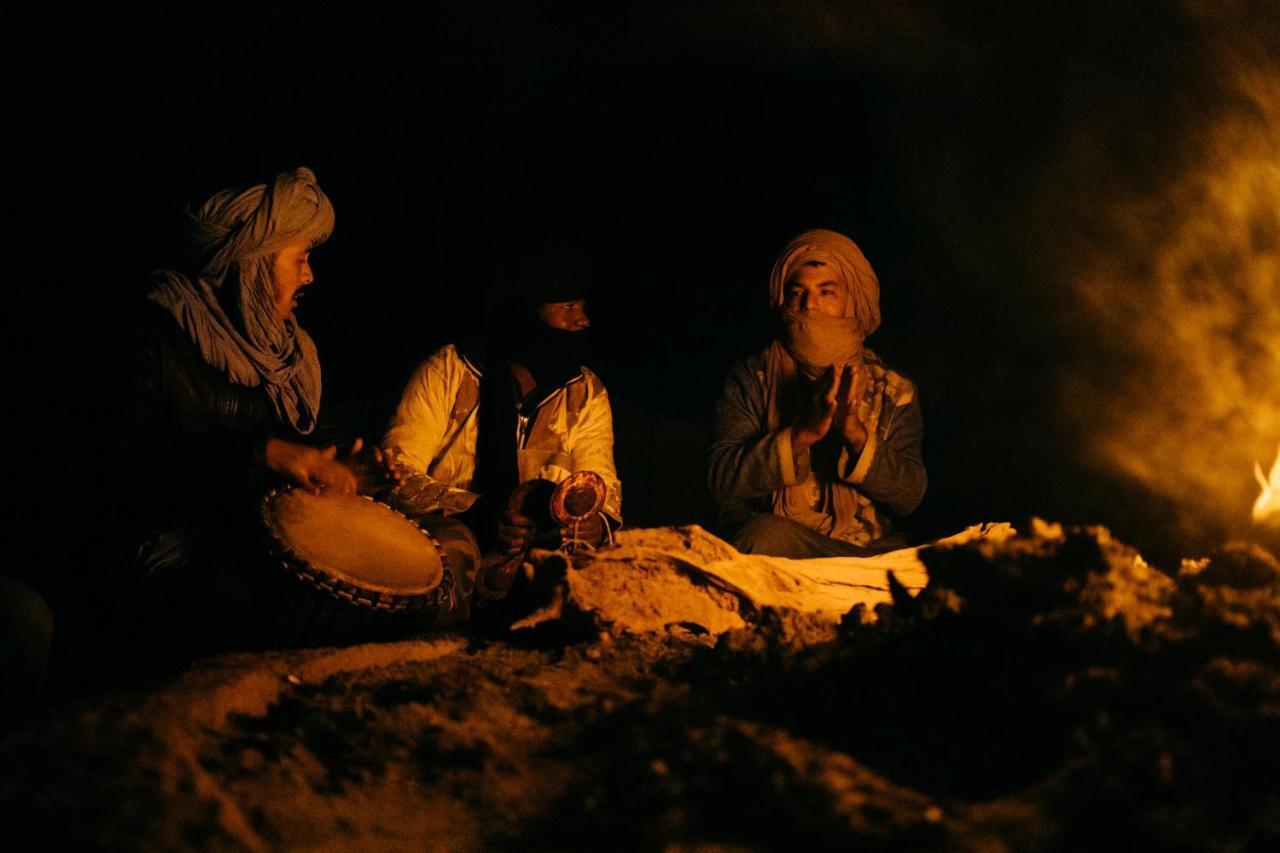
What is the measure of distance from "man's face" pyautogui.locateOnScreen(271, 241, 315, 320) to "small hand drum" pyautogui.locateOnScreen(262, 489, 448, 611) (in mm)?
1109

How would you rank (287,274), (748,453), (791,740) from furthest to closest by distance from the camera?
(748,453), (287,274), (791,740)

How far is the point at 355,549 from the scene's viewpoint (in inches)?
166

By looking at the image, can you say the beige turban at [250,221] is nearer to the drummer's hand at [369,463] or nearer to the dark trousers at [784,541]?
the drummer's hand at [369,463]

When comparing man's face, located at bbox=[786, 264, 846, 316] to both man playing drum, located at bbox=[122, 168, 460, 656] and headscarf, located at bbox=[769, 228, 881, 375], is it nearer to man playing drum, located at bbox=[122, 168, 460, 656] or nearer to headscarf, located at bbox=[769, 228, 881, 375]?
headscarf, located at bbox=[769, 228, 881, 375]

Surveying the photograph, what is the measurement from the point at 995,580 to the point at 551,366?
3.17 meters

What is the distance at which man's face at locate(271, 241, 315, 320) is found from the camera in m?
5.13

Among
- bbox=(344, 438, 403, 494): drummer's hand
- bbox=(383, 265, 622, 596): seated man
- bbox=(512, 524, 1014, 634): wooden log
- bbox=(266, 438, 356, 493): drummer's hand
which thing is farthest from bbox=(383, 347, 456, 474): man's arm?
bbox=(512, 524, 1014, 634): wooden log

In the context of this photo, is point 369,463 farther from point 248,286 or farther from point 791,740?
point 791,740

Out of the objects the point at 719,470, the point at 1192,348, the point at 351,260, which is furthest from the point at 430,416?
the point at 1192,348

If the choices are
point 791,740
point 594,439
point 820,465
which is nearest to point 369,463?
point 594,439

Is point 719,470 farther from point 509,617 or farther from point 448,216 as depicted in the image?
point 448,216

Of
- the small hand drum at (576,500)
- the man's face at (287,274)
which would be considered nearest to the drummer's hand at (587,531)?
the small hand drum at (576,500)

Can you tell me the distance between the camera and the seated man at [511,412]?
224 inches

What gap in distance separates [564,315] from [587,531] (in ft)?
3.92
